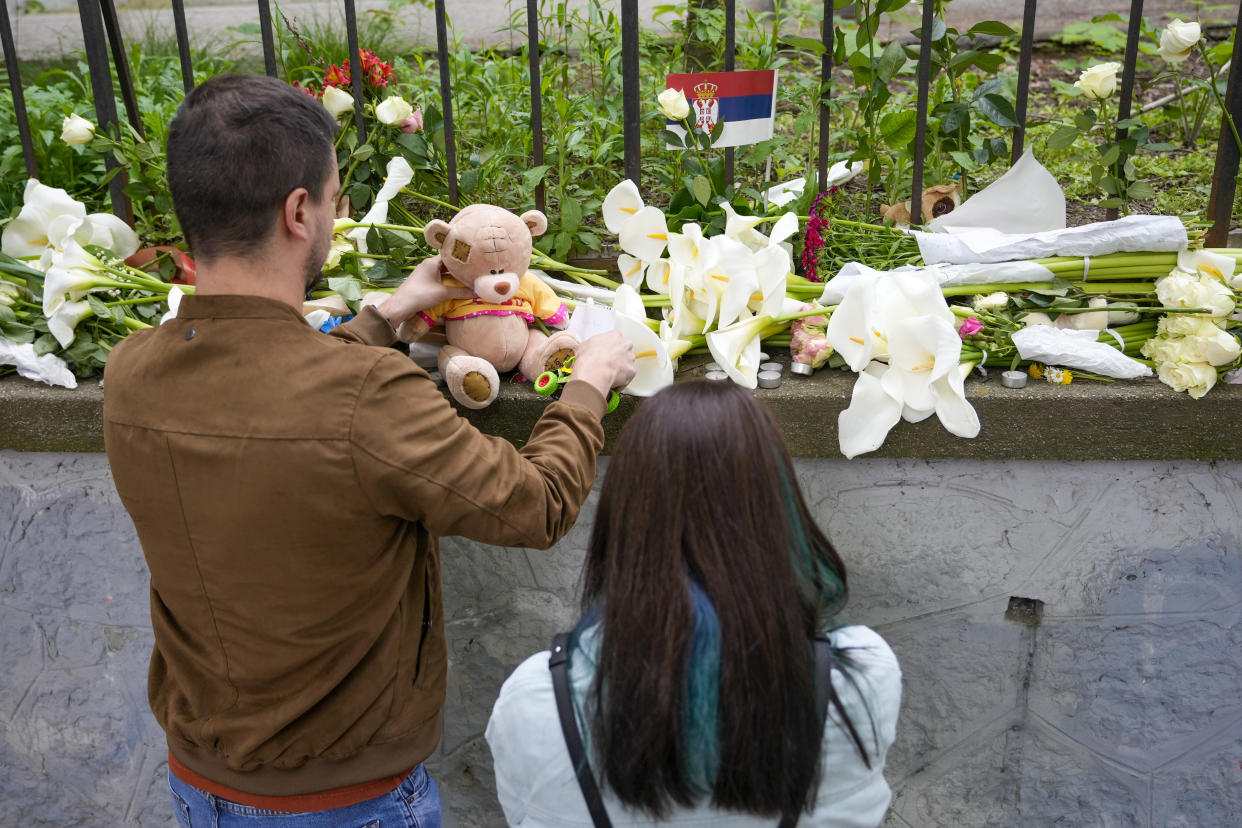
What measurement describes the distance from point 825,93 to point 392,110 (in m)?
0.97

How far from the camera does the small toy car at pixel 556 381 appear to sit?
1968mm

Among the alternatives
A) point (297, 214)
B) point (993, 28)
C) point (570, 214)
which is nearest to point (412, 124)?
point (570, 214)

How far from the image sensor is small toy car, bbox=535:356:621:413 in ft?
6.46

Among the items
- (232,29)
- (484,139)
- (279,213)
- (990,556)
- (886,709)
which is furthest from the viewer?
(232,29)

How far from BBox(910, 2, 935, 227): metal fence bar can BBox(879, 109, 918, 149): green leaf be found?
2cm

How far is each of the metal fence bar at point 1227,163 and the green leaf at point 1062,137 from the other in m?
0.30

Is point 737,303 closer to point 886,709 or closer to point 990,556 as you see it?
point 990,556

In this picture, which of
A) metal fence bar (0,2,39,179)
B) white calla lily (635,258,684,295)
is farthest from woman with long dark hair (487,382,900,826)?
metal fence bar (0,2,39,179)

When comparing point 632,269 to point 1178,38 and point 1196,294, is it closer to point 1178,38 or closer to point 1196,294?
point 1196,294

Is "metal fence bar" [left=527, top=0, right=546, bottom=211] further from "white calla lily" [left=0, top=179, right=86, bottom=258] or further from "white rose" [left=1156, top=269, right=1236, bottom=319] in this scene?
"white rose" [left=1156, top=269, right=1236, bottom=319]

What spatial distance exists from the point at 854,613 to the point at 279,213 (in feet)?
4.70

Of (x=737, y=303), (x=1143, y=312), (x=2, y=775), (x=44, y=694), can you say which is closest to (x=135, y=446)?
(x=737, y=303)

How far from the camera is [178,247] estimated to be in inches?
103

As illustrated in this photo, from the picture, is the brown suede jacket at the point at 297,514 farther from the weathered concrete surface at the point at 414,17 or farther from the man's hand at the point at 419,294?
the weathered concrete surface at the point at 414,17
